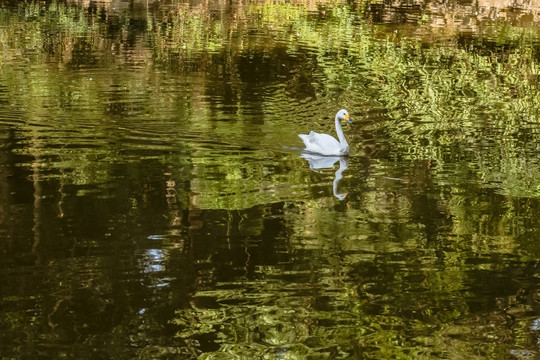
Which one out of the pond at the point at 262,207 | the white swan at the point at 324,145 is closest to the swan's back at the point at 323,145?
the white swan at the point at 324,145

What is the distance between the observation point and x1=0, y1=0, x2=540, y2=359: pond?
21.7 feet

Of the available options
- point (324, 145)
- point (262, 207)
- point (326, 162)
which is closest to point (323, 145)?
point (324, 145)

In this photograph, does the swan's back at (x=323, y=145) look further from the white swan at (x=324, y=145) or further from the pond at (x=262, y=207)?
the pond at (x=262, y=207)

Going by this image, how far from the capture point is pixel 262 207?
9609 millimetres

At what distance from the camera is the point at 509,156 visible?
1216 centimetres

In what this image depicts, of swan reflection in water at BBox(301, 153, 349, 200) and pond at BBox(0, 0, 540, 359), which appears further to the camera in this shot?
swan reflection in water at BBox(301, 153, 349, 200)

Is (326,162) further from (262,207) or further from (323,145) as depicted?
(262,207)

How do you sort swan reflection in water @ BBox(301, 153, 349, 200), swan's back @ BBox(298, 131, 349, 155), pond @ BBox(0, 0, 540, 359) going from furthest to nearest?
swan's back @ BBox(298, 131, 349, 155)
swan reflection in water @ BBox(301, 153, 349, 200)
pond @ BBox(0, 0, 540, 359)

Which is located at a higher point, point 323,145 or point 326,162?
point 323,145

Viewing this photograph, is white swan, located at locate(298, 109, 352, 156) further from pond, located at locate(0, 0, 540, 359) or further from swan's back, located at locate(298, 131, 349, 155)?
pond, located at locate(0, 0, 540, 359)

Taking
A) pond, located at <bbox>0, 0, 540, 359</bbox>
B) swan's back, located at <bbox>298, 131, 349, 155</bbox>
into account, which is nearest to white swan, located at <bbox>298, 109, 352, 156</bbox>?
swan's back, located at <bbox>298, 131, 349, 155</bbox>

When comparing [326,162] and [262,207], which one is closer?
[262,207]

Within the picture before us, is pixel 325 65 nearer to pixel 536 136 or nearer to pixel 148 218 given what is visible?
pixel 536 136

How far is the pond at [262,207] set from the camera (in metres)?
6.62
